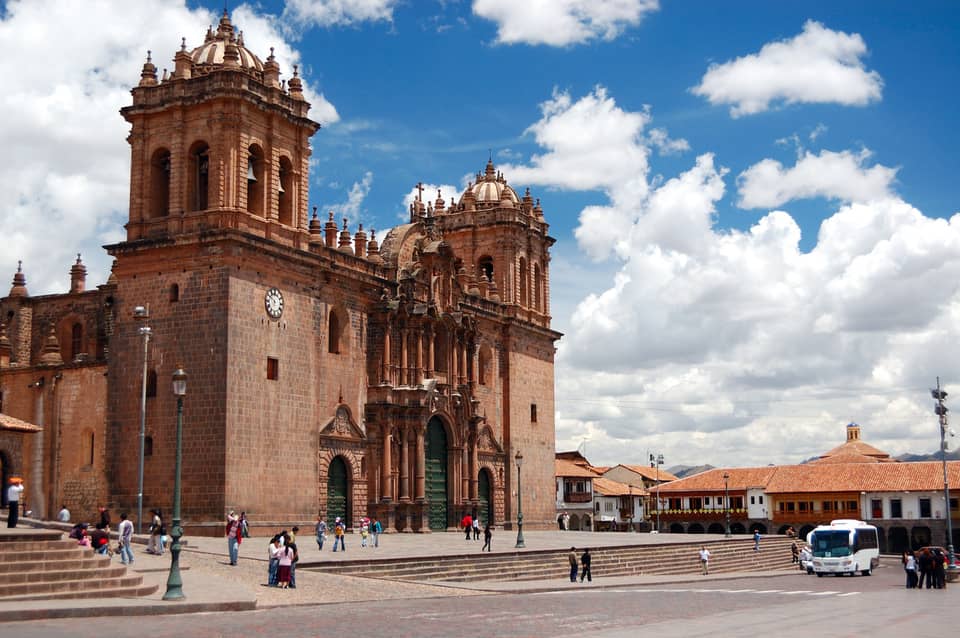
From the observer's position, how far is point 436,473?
150 ft

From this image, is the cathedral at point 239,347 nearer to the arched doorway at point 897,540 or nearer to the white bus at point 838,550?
the white bus at point 838,550

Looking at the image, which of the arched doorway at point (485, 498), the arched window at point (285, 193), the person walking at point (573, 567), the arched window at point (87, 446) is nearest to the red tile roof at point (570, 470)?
the arched doorway at point (485, 498)

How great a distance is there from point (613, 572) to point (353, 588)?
14136mm

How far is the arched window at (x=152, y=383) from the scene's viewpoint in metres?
35.2

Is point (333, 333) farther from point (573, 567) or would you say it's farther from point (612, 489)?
point (612, 489)

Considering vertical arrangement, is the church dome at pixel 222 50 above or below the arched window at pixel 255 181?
above

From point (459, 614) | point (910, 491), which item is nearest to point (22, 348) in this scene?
point (459, 614)

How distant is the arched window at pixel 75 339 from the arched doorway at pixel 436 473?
47.4 ft

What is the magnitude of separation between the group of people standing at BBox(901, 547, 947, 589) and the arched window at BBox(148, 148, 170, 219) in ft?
84.6

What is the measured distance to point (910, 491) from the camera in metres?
74.1

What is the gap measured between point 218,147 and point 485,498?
21182 millimetres

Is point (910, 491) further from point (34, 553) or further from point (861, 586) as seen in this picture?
point (34, 553)

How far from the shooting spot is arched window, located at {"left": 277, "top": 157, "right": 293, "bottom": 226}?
38938mm

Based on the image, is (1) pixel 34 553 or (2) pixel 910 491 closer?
(1) pixel 34 553
